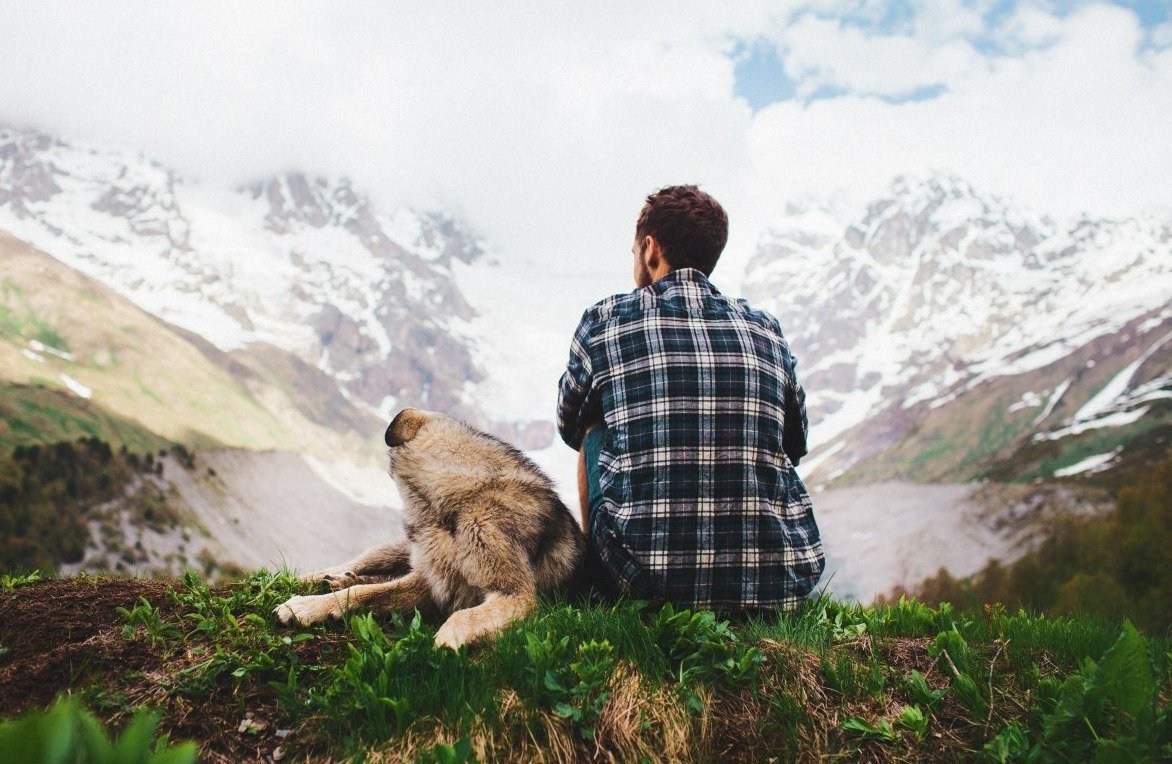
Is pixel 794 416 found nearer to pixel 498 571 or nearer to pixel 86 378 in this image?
pixel 498 571

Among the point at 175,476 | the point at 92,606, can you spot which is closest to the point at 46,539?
the point at 175,476

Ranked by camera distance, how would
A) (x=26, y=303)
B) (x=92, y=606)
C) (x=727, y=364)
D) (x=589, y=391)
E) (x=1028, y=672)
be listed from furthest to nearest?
(x=26, y=303)
(x=589, y=391)
(x=727, y=364)
(x=92, y=606)
(x=1028, y=672)

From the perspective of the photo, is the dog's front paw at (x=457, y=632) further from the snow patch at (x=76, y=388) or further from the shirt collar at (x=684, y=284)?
the snow patch at (x=76, y=388)

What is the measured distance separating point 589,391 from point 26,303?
225674 mm

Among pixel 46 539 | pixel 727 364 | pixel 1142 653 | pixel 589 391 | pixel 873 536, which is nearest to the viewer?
pixel 1142 653

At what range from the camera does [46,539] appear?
379 feet

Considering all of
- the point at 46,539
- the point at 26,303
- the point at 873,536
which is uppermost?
the point at 26,303

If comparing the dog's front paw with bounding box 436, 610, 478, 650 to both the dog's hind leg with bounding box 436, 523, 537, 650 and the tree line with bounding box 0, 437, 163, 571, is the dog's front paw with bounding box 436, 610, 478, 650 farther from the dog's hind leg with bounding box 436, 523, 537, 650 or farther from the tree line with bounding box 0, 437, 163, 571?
the tree line with bounding box 0, 437, 163, 571

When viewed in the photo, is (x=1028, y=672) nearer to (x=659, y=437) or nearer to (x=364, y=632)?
(x=659, y=437)

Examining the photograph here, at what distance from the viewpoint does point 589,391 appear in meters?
5.21

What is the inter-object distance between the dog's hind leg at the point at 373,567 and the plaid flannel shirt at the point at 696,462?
6.02 ft

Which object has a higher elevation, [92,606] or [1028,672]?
[92,606]

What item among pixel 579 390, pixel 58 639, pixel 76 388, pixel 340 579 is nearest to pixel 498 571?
pixel 579 390

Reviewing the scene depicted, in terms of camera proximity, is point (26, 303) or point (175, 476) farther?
point (26, 303)
